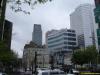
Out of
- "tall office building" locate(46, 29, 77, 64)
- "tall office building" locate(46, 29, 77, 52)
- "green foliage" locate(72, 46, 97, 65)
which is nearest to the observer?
"green foliage" locate(72, 46, 97, 65)

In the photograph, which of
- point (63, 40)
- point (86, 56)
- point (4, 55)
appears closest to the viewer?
point (4, 55)

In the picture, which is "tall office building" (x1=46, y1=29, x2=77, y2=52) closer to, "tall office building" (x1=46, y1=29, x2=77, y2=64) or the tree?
"tall office building" (x1=46, y1=29, x2=77, y2=64)

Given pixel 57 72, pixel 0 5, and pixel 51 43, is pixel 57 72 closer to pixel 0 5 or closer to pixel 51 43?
pixel 0 5

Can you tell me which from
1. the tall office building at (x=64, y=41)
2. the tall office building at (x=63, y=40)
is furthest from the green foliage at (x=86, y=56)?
the tall office building at (x=63, y=40)

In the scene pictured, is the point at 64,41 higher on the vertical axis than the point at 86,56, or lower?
higher

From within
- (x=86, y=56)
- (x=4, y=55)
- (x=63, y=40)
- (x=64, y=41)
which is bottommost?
(x=86, y=56)

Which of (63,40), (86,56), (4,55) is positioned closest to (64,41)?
(63,40)

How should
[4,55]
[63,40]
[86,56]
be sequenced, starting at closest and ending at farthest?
[4,55] < [86,56] < [63,40]

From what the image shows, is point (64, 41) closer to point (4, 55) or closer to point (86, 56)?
point (86, 56)

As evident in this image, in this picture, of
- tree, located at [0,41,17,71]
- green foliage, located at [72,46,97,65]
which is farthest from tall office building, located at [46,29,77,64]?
tree, located at [0,41,17,71]

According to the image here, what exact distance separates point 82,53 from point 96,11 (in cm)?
7488

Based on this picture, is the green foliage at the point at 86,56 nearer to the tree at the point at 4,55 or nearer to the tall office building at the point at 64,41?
the tree at the point at 4,55

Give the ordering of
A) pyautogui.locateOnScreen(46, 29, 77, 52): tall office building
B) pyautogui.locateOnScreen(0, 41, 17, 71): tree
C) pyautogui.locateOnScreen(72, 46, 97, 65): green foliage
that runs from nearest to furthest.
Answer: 1. pyautogui.locateOnScreen(0, 41, 17, 71): tree
2. pyautogui.locateOnScreen(72, 46, 97, 65): green foliage
3. pyautogui.locateOnScreen(46, 29, 77, 52): tall office building

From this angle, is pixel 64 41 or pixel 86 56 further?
pixel 64 41
